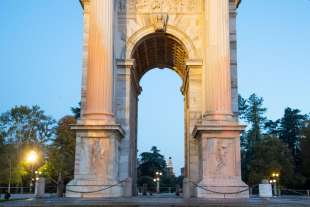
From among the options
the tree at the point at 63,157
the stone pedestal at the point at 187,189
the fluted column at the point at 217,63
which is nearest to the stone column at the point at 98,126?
the stone pedestal at the point at 187,189

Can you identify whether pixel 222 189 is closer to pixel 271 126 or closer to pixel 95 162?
pixel 95 162

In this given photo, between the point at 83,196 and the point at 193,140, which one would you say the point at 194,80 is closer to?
the point at 193,140

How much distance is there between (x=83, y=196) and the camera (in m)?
26.2

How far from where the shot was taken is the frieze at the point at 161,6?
3175 cm

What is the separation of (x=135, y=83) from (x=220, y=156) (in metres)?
11.0

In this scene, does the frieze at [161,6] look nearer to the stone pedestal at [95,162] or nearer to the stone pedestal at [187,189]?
the stone pedestal at [95,162]

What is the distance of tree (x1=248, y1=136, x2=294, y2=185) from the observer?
70250 mm

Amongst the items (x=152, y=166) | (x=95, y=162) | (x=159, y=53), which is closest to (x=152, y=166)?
(x=152, y=166)

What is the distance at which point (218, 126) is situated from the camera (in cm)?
2683

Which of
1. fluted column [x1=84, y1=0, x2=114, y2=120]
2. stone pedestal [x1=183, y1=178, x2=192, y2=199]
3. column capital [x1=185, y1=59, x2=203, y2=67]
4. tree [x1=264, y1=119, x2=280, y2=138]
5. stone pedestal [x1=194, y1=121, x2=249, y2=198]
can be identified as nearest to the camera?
stone pedestal [x1=194, y1=121, x2=249, y2=198]

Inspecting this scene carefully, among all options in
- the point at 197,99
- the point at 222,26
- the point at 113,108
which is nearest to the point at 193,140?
the point at 197,99

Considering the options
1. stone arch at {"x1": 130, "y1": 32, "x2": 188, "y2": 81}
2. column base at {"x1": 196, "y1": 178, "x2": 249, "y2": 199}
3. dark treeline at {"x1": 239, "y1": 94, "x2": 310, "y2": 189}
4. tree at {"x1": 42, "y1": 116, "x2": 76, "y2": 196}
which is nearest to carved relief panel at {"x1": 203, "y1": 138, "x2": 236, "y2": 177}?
column base at {"x1": 196, "y1": 178, "x2": 249, "y2": 199}

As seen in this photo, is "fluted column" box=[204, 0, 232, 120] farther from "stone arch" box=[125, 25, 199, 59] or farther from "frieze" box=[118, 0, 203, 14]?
"frieze" box=[118, 0, 203, 14]

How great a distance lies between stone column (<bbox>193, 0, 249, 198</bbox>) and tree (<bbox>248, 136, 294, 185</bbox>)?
1749 inches
